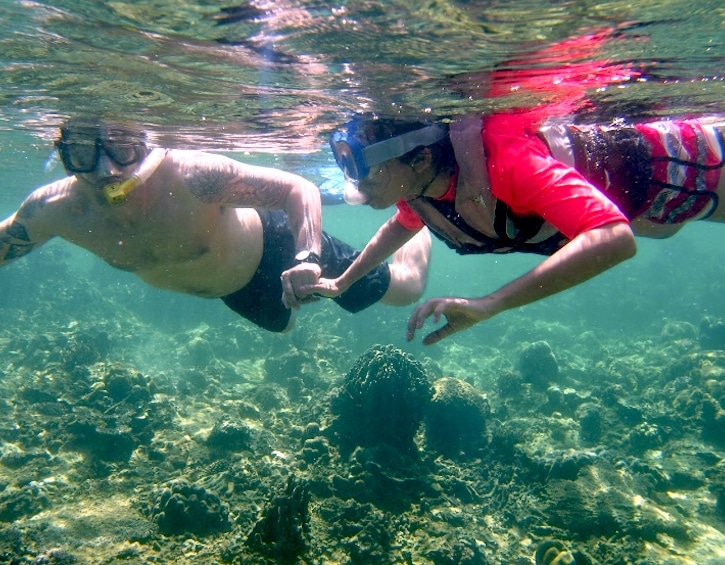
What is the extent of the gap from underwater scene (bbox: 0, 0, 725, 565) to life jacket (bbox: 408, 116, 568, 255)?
1181 millimetres

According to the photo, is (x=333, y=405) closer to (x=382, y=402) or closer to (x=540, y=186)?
(x=382, y=402)

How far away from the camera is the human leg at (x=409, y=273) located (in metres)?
5.61

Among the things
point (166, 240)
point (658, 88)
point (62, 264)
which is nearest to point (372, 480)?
point (166, 240)

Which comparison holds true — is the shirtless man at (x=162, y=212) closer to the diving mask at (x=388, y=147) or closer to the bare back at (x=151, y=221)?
the bare back at (x=151, y=221)

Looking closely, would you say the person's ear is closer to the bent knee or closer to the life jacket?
the life jacket

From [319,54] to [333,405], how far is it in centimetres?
633

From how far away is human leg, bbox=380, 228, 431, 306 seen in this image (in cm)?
561

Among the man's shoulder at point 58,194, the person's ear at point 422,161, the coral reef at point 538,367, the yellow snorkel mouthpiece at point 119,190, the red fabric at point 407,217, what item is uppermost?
the person's ear at point 422,161

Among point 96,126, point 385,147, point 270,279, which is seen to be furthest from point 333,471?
point 96,126

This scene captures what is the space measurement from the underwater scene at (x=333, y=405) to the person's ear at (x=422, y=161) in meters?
1.09

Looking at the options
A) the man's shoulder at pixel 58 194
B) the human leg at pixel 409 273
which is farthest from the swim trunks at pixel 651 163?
the man's shoulder at pixel 58 194

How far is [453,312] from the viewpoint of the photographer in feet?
8.04

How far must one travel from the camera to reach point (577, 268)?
2.09 m

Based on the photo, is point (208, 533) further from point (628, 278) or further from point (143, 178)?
point (628, 278)
